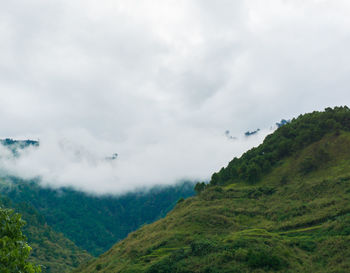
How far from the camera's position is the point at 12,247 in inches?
483

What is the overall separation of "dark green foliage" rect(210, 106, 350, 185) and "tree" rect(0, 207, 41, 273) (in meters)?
81.9

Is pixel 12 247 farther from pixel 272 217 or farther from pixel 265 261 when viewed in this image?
pixel 272 217

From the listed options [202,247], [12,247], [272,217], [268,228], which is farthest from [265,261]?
[12,247]

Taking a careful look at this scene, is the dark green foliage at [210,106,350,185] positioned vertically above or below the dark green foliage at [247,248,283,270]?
above

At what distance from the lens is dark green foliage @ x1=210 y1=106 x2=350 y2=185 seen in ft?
304

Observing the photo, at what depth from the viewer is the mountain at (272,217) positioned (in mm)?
41344

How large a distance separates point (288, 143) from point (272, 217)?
40.0 meters

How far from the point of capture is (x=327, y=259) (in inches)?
1560

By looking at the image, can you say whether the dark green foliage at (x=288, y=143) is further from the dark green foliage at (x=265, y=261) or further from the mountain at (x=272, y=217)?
the dark green foliage at (x=265, y=261)

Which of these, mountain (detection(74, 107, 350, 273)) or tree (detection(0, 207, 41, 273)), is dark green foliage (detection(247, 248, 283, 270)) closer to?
mountain (detection(74, 107, 350, 273))

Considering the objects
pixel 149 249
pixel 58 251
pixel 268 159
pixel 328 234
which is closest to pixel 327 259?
pixel 328 234

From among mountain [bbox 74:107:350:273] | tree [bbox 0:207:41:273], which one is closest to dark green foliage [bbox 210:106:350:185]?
mountain [bbox 74:107:350:273]

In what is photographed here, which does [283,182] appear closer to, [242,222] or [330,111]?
[242,222]

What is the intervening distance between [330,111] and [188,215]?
5991 centimetres
